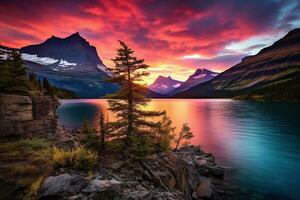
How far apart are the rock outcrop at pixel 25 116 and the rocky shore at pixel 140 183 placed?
42.9ft

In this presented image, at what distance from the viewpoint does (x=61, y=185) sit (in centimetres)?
985

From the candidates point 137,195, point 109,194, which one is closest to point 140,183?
point 137,195

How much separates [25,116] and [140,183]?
17.7m

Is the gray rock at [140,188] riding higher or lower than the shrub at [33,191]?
lower

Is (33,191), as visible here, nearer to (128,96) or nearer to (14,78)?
(128,96)

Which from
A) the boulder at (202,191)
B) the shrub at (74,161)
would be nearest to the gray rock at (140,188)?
the shrub at (74,161)

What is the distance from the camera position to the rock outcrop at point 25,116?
67.1ft

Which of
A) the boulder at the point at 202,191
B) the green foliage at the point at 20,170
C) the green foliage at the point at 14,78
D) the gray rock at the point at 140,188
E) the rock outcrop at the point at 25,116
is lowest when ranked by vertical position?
the boulder at the point at 202,191

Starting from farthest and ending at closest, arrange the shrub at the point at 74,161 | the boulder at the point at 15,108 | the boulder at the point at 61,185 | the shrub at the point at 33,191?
the boulder at the point at 15,108 < the shrub at the point at 74,161 < the boulder at the point at 61,185 < the shrub at the point at 33,191

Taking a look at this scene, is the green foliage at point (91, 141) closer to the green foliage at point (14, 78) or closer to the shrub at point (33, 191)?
the green foliage at point (14, 78)

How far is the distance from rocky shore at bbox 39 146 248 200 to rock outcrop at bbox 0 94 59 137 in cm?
1308

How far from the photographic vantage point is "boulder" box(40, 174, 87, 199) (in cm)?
933

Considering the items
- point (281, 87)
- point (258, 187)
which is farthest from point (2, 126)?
point (281, 87)

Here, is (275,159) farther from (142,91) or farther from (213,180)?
(142,91)
